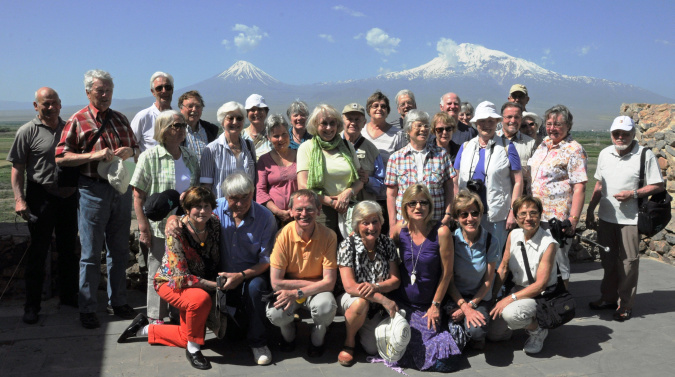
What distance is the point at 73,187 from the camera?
185 inches

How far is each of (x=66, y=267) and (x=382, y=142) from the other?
3312 mm

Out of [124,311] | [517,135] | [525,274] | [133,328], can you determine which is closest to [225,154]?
[133,328]

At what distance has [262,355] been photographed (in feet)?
12.4

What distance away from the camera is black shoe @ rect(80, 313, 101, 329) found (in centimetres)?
442

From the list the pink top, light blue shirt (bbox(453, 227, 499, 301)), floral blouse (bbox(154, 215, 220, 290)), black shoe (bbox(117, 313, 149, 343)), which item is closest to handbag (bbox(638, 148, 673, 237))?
light blue shirt (bbox(453, 227, 499, 301))

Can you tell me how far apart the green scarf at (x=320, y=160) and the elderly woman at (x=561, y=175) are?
1.71 meters

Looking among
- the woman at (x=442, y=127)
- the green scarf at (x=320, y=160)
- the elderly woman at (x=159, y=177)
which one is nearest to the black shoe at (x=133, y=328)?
the elderly woman at (x=159, y=177)

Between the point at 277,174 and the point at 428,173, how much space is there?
1324 mm

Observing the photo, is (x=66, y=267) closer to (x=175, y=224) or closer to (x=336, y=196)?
(x=175, y=224)

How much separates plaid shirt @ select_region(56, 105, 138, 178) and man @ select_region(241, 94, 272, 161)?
3.95 feet

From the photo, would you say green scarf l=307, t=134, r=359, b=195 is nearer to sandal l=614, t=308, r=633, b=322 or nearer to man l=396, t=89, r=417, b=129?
man l=396, t=89, r=417, b=129

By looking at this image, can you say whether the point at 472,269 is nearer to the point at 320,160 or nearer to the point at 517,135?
the point at 320,160

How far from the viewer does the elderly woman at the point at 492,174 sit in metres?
4.57

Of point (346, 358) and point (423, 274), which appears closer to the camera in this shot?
point (346, 358)
